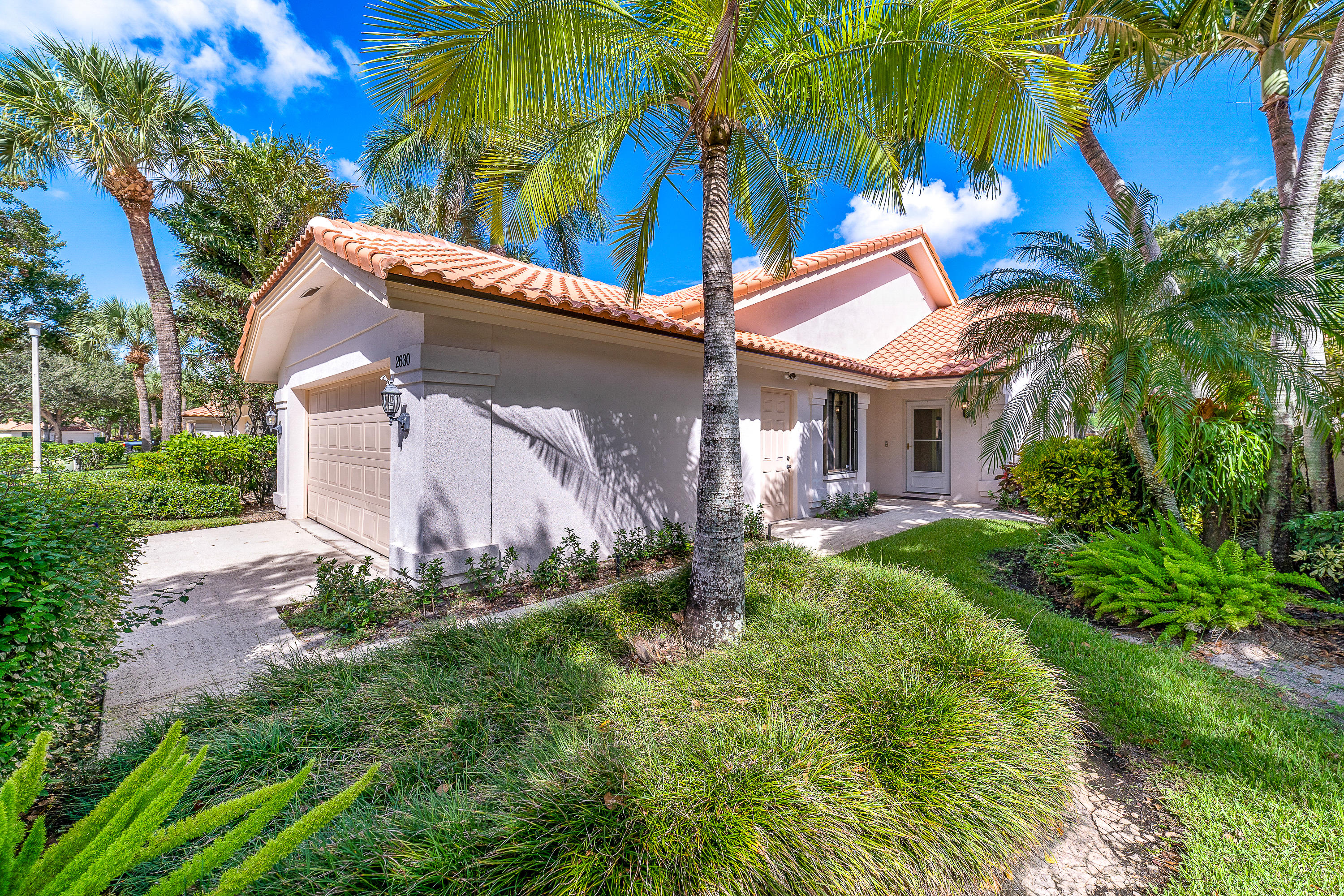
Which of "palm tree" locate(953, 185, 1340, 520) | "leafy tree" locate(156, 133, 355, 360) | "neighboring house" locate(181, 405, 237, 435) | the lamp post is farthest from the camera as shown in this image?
"neighboring house" locate(181, 405, 237, 435)

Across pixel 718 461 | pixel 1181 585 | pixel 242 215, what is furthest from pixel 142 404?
pixel 1181 585

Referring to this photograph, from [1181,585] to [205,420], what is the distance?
48917mm

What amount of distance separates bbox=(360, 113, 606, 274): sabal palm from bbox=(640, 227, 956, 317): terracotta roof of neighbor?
11.1ft

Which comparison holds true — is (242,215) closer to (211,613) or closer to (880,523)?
(211,613)

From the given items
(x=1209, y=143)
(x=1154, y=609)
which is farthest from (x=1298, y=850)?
(x=1209, y=143)

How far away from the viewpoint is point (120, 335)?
86.4 feet

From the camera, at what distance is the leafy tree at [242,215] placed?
45.2 feet

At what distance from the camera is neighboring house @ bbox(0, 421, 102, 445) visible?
3944cm

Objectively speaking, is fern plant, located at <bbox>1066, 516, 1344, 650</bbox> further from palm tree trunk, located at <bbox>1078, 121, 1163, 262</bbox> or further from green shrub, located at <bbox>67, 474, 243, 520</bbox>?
green shrub, located at <bbox>67, 474, 243, 520</bbox>

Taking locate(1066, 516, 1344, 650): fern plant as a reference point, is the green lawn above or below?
below

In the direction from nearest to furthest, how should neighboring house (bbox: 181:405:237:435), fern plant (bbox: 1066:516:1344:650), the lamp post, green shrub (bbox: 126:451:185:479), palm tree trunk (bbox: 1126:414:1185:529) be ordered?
fern plant (bbox: 1066:516:1344:650) → palm tree trunk (bbox: 1126:414:1185:529) → the lamp post → green shrub (bbox: 126:451:185:479) → neighboring house (bbox: 181:405:237:435)

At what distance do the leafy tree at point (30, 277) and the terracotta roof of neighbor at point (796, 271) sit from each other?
827 inches

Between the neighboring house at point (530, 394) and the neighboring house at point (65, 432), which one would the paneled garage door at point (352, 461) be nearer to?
the neighboring house at point (530, 394)

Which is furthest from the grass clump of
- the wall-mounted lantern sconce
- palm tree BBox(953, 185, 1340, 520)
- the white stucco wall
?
the white stucco wall
